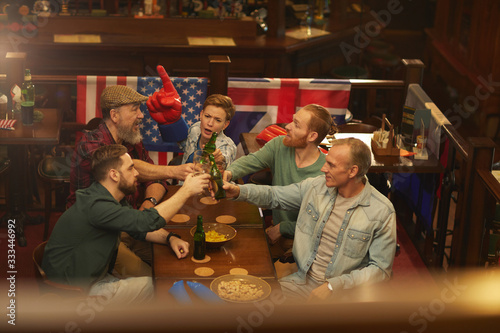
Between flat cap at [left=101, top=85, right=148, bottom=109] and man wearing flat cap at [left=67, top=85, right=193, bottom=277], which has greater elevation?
flat cap at [left=101, top=85, right=148, bottom=109]

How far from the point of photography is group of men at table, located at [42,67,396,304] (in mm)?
2787

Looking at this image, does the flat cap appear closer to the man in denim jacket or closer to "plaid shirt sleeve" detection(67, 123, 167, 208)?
"plaid shirt sleeve" detection(67, 123, 167, 208)

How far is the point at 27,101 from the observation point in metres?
4.38

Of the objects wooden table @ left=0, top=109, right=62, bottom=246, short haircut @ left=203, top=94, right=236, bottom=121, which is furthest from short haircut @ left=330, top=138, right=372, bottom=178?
wooden table @ left=0, top=109, right=62, bottom=246

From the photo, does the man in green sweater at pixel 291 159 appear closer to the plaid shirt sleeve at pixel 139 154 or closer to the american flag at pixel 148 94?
the plaid shirt sleeve at pixel 139 154

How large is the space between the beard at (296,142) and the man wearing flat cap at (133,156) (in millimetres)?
564

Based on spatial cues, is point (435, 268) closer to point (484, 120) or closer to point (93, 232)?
point (93, 232)

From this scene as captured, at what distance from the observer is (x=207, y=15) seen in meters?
7.29

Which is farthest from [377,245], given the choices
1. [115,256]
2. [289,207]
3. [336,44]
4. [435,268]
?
[336,44]

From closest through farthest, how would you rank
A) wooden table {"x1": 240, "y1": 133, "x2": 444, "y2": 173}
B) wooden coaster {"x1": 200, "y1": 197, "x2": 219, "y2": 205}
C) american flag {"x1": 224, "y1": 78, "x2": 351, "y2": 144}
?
wooden coaster {"x1": 200, "y1": 197, "x2": 219, "y2": 205} < wooden table {"x1": 240, "y1": 133, "x2": 444, "y2": 173} < american flag {"x1": 224, "y1": 78, "x2": 351, "y2": 144}

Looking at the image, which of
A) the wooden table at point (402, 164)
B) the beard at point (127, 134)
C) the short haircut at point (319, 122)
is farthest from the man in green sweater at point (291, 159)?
the beard at point (127, 134)

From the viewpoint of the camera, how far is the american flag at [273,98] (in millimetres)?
4750

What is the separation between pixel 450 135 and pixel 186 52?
3.69 metres

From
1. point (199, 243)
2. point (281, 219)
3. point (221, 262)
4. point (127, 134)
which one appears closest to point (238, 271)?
point (221, 262)
